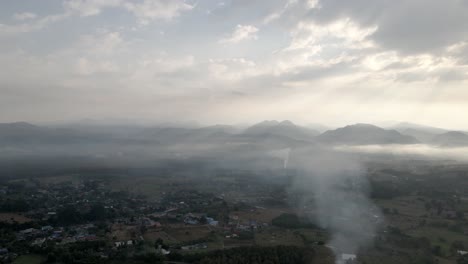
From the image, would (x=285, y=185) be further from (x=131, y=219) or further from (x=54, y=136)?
(x=54, y=136)

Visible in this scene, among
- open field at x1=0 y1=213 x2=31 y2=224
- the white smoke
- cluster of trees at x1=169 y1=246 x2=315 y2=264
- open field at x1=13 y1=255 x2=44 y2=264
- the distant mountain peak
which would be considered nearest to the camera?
cluster of trees at x1=169 y1=246 x2=315 y2=264

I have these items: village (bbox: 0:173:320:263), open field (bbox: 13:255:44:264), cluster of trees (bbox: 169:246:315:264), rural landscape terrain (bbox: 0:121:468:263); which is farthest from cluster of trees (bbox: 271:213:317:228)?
open field (bbox: 13:255:44:264)

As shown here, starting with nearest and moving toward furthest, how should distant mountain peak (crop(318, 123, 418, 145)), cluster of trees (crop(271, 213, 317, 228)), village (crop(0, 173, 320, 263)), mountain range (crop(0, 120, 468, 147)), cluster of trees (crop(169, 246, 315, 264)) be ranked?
cluster of trees (crop(169, 246, 315, 264)) < village (crop(0, 173, 320, 263)) < cluster of trees (crop(271, 213, 317, 228)) < distant mountain peak (crop(318, 123, 418, 145)) < mountain range (crop(0, 120, 468, 147))

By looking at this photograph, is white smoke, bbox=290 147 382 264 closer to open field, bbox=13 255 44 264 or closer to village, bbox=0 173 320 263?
village, bbox=0 173 320 263

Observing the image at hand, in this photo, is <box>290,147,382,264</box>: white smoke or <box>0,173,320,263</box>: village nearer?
<box>0,173,320,263</box>: village

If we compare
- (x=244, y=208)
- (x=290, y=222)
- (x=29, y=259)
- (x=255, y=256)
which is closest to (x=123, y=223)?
(x=29, y=259)

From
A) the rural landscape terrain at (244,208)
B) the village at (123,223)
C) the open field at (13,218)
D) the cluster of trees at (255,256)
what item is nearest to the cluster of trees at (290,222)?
the rural landscape terrain at (244,208)

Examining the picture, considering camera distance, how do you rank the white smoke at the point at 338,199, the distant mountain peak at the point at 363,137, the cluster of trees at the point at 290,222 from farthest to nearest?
the distant mountain peak at the point at 363,137
the cluster of trees at the point at 290,222
the white smoke at the point at 338,199

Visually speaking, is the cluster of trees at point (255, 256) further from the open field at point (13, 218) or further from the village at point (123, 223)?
the open field at point (13, 218)

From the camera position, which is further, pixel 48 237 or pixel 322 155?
pixel 322 155

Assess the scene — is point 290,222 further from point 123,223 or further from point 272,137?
point 272,137

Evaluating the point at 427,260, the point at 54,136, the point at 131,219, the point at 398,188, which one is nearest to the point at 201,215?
the point at 131,219
